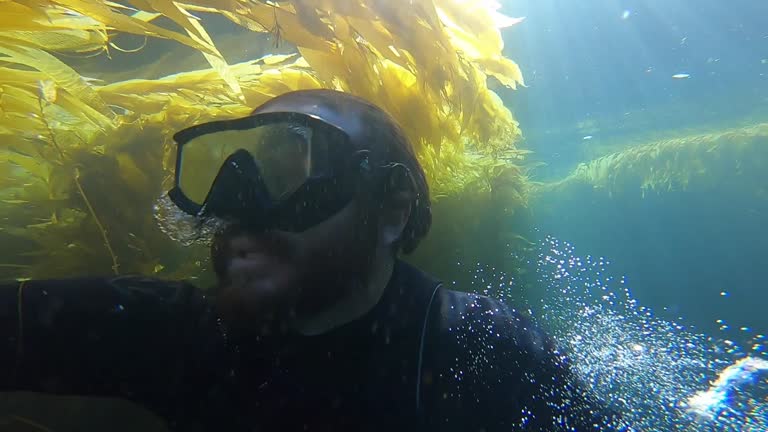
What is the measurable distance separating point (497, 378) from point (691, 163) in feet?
41.6

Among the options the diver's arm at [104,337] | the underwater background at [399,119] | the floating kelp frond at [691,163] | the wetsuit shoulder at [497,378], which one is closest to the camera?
the diver's arm at [104,337]

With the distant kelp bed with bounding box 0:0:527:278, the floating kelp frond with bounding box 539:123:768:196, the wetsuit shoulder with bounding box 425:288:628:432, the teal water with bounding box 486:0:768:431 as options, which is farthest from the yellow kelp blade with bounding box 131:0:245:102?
the floating kelp frond with bounding box 539:123:768:196

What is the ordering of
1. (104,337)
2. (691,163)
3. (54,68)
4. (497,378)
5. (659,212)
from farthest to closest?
1. (659,212)
2. (691,163)
3. (54,68)
4. (497,378)
5. (104,337)

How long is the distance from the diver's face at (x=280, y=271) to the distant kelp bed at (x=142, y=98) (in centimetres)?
110

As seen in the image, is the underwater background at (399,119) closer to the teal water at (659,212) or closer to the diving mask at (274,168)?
the teal water at (659,212)

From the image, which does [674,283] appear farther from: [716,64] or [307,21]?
[307,21]

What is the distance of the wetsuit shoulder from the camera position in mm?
1857

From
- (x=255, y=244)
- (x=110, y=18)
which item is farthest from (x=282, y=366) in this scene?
(x=110, y=18)

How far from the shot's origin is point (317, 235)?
1736mm

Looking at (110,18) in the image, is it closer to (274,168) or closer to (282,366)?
(274,168)

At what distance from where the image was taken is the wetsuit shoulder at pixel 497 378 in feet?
6.09

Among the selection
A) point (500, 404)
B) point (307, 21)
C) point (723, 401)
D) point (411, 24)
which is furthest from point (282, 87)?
point (723, 401)

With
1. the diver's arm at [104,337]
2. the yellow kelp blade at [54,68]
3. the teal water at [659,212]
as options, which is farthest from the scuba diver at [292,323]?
the teal water at [659,212]

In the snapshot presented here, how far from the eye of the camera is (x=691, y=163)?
453 inches
